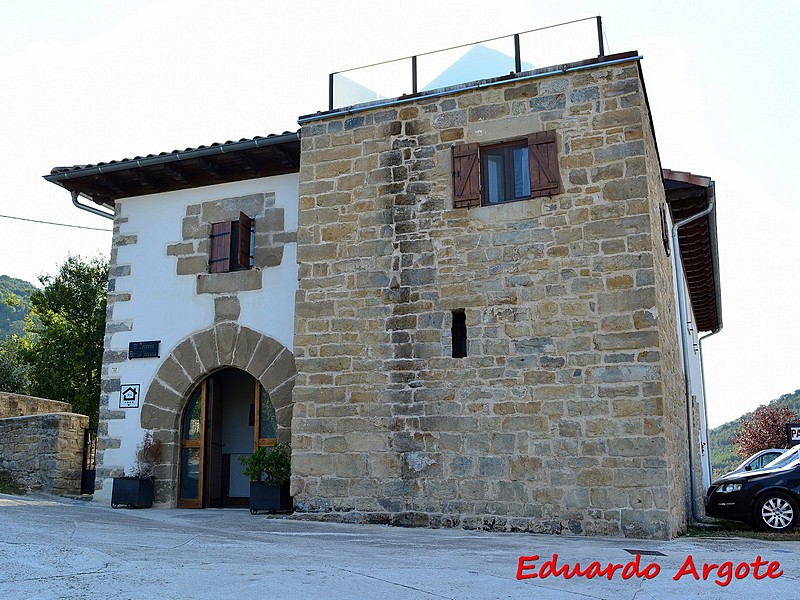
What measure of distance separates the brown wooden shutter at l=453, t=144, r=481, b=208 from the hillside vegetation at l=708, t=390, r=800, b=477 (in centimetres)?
2766

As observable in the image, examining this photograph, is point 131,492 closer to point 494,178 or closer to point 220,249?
point 220,249

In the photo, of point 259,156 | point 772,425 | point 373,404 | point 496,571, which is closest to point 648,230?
A: point 373,404

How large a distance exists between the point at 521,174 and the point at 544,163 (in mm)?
328

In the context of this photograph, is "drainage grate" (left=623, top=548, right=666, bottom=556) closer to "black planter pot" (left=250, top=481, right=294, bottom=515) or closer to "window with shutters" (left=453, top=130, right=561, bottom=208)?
"window with shutters" (left=453, top=130, right=561, bottom=208)

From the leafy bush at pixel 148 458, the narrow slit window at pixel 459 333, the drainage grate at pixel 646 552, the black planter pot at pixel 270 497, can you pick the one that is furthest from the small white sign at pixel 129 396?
the drainage grate at pixel 646 552

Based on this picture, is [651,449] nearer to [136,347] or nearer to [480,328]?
[480,328]

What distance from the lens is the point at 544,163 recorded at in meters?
8.01

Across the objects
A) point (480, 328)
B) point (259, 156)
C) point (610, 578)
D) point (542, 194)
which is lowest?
point (610, 578)

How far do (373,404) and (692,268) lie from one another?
761cm

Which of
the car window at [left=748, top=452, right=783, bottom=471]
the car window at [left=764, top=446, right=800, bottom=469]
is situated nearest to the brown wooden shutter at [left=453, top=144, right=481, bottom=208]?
the car window at [left=764, top=446, right=800, bottom=469]

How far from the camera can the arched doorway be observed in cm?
980

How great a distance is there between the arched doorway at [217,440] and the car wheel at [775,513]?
575cm

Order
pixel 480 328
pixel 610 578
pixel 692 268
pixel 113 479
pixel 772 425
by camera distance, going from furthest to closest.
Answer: pixel 772 425, pixel 692 268, pixel 113 479, pixel 480 328, pixel 610 578

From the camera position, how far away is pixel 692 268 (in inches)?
527
